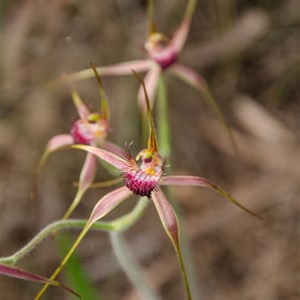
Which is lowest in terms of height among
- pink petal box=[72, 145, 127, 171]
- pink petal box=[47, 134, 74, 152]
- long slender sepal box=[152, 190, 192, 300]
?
long slender sepal box=[152, 190, 192, 300]

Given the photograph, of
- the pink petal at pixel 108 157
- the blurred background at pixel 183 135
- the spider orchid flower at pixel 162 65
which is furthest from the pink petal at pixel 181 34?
the blurred background at pixel 183 135

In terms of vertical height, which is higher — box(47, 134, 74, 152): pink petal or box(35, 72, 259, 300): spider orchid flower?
box(47, 134, 74, 152): pink petal

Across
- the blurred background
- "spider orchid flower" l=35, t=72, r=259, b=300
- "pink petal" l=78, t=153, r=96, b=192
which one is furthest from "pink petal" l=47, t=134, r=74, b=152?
the blurred background

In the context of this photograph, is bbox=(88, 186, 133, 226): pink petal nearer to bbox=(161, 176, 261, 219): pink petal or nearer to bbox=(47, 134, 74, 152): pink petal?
bbox=(161, 176, 261, 219): pink petal

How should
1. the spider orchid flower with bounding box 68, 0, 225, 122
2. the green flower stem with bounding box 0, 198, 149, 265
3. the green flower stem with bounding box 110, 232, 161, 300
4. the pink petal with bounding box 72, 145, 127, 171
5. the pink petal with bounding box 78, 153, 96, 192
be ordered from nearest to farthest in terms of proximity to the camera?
the green flower stem with bounding box 0, 198, 149, 265, the pink petal with bounding box 72, 145, 127, 171, the pink petal with bounding box 78, 153, 96, 192, the green flower stem with bounding box 110, 232, 161, 300, the spider orchid flower with bounding box 68, 0, 225, 122

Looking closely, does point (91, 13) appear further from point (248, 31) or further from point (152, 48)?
point (152, 48)
